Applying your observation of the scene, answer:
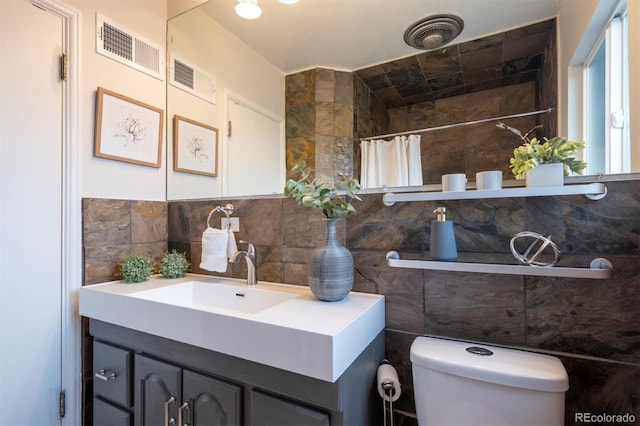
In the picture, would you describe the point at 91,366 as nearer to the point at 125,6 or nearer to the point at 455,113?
A: the point at 125,6

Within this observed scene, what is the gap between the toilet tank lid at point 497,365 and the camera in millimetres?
758

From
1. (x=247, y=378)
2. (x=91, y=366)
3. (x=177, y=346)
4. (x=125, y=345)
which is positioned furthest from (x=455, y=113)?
(x=91, y=366)

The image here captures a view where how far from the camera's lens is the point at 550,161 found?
2.91ft

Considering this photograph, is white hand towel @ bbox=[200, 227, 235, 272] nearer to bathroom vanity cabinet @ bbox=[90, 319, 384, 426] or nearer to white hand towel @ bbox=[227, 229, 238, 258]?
white hand towel @ bbox=[227, 229, 238, 258]

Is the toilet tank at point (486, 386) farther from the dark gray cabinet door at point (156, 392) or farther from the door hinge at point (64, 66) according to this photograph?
the door hinge at point (64, 66)

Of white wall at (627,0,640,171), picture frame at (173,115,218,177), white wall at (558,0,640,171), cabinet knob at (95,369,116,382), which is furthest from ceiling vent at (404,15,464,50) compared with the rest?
cabinet knob at (95,369,116,382)

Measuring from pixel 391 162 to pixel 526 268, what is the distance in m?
0.60

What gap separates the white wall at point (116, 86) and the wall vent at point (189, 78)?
9cm

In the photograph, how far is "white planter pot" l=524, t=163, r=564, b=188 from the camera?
0.86 meters

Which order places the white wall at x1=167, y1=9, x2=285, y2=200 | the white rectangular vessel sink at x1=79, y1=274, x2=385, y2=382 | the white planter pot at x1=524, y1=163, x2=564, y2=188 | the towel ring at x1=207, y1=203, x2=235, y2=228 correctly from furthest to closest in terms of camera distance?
1. the white wall at x1=167, y1=9, x2=285, y2=200
2. the towel ring at x1=207, y1=203, x2=235, y2=228
3. the white planter pot at x1=524, y1=163, x2=564, y2=188
4. the white rectangular vessel sink at x1=79, y1=274, x2=385, y2=382

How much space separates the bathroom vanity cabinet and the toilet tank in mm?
190

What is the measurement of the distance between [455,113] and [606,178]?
0.50 meters

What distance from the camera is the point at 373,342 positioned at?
39.9 inches

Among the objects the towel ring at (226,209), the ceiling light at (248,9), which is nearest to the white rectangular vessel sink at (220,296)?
the towel ring at (226,209)
